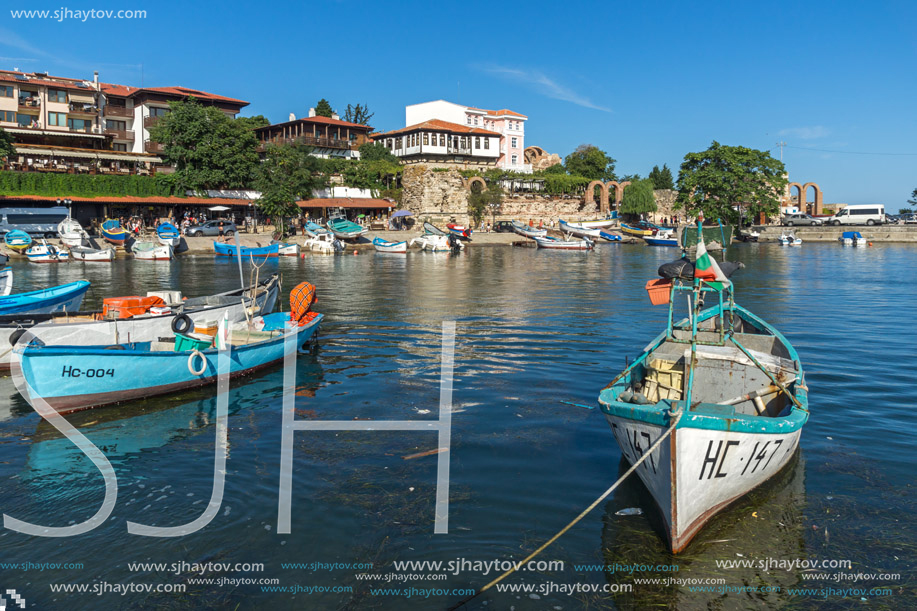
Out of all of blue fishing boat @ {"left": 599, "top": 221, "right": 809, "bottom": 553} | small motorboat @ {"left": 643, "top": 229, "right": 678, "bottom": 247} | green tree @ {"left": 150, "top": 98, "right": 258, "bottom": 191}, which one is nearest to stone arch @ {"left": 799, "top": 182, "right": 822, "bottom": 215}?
small motorboat @ {"left": 643, "top": 229, "right": 678, "bottom": 247}

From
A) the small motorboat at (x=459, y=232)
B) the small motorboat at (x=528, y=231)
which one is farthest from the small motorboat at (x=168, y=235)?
the small motorboat at (x=528, y=231)

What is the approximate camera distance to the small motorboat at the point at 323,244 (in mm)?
49750

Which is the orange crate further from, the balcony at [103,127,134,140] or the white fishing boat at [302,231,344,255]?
the balcony at [103,127,134,140]

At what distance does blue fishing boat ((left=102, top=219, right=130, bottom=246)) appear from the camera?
45656mm

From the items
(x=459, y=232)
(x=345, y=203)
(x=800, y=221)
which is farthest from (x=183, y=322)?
(x=800, y=221)

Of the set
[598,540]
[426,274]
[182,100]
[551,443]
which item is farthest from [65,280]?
[182,100]

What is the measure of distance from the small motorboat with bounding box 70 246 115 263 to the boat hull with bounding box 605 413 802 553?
42213 millimetres

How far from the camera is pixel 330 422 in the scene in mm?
10234

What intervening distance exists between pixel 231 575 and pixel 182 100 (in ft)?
215

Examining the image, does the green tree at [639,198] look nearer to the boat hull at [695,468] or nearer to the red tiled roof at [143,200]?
the red tiled roof at [143,200]

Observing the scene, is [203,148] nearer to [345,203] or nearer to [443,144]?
[345,203]

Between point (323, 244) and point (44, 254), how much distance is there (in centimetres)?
1854

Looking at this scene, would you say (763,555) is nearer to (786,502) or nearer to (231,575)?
(786,502)

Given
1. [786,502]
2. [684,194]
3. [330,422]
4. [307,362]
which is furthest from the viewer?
[684,194]
